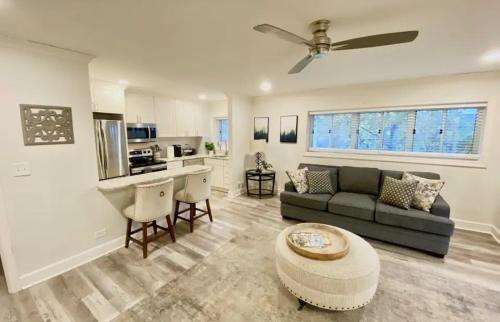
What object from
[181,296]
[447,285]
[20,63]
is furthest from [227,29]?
[447,285]

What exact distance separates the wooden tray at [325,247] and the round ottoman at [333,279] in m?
0.04

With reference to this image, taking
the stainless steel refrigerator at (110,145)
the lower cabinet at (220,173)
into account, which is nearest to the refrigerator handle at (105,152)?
the stainless steel refrigerator at (110,145)

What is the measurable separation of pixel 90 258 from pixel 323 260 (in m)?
2.68

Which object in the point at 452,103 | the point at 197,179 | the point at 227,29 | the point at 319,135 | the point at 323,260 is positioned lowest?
the point at 323,260

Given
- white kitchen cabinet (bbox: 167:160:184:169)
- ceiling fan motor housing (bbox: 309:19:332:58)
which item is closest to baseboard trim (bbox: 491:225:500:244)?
ceiling fan motor housing (bbox: 309:19:332:58)

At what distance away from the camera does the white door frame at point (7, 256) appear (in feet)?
6.34

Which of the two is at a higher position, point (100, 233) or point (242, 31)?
point (242, 31)

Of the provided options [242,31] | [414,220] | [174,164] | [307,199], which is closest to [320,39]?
[242,31]

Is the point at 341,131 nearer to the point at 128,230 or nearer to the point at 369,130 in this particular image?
the point at 369,130

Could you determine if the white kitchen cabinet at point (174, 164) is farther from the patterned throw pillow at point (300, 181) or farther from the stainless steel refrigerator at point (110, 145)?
the patterned throw pillow at point (300, 181)

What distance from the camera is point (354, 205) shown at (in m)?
3.00

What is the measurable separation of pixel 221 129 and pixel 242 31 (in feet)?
14.9

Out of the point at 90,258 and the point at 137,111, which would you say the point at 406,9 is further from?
the point at 137,111

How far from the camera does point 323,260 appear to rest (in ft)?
5.70
